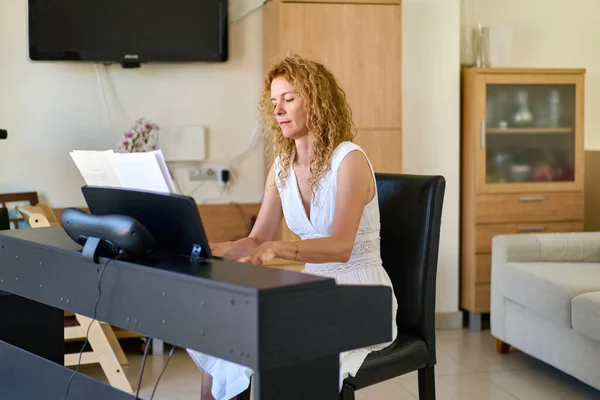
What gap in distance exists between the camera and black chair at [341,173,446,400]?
2508mm

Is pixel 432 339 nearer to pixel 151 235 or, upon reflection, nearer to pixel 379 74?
pixel 151 235

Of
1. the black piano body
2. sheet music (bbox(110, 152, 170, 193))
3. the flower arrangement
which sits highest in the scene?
the flower arrangement

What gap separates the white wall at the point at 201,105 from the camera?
14.5 ft

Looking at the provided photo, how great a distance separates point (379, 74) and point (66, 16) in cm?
159

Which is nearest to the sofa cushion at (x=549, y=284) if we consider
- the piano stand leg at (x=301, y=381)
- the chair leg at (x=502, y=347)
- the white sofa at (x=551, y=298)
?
the white sofa at (x=551, y=298)

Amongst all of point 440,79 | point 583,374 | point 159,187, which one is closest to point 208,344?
point 159,187

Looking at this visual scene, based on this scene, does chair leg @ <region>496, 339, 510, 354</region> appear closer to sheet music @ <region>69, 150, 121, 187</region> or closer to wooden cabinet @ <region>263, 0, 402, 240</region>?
wooden cabinet @ <region>263, 0, 402, 240</region>

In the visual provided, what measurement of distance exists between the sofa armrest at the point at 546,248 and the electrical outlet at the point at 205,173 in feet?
4.94

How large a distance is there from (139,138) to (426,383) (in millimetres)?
2247

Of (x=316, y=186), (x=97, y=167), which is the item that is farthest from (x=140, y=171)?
(x=316, y=186)

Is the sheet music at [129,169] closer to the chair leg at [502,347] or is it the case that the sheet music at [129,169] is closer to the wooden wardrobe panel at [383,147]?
the wooden wardrobe panel at [383,147]

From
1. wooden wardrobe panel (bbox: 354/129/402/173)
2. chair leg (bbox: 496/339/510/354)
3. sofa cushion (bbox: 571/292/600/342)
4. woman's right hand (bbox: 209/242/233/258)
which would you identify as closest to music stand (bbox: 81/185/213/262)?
woman's right hand (bbox: 209/242/233/258)

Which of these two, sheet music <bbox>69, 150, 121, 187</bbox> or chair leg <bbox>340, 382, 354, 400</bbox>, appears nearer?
chair leg <bbox>340, 382, 354, 400</bbox>

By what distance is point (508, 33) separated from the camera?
4.86 metres
